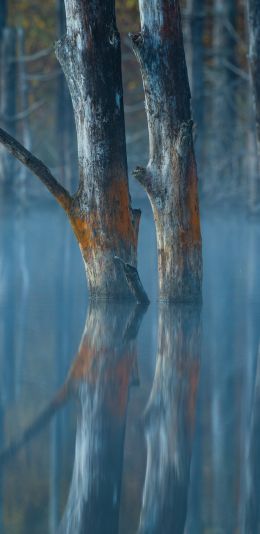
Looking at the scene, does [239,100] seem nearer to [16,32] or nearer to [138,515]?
[16,32]

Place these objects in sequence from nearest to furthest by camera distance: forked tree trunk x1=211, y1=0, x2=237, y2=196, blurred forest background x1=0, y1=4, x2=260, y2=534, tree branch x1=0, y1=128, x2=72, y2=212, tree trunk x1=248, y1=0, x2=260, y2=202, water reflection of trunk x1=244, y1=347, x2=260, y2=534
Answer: water reflection of trunk x1=244, y1=347, x2=260, y2=534 → blurred forest background x1=0, y1=4, x2=260, y2=534 → tree branch x1=0, y1=128, x2=72, y2=212 → tree trunk x1=248, y1=0, x2=260, y2=202 → forked tree trunk x1=211, y1=0, x2=237, y2=196

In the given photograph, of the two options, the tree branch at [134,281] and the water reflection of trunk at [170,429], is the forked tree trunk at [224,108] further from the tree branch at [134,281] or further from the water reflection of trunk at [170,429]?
the water reflection of trunk at [170,429]

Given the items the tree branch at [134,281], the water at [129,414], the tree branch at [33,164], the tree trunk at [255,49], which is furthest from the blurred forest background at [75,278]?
the tree trunk at [255,49]

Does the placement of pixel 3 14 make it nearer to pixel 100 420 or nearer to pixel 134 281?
pixel 134 281

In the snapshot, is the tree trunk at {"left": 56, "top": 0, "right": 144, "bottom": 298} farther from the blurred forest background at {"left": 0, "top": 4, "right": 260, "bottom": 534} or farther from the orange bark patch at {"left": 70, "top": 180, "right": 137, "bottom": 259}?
the blurred forest background at {"left": 0, "top": 4, "right": 260, "bottom": 534}

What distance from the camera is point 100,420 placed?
6.20 metres

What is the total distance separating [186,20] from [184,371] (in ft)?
57.0

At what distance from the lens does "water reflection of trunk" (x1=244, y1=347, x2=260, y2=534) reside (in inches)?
187

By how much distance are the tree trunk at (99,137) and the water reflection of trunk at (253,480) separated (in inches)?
164

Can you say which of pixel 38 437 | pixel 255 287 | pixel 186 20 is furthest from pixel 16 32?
pixel 38 437

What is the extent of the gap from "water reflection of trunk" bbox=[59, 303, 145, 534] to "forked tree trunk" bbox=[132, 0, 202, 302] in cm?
75

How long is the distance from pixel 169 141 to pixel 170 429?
15.4 feet

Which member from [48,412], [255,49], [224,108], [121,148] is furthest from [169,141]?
[224,108]

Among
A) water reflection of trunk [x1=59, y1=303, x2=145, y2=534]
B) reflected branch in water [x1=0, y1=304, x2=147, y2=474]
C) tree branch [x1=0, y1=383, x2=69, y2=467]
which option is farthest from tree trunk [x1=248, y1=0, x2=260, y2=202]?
tree branch [x1=0, y1=383, x2=69, y2=467]
